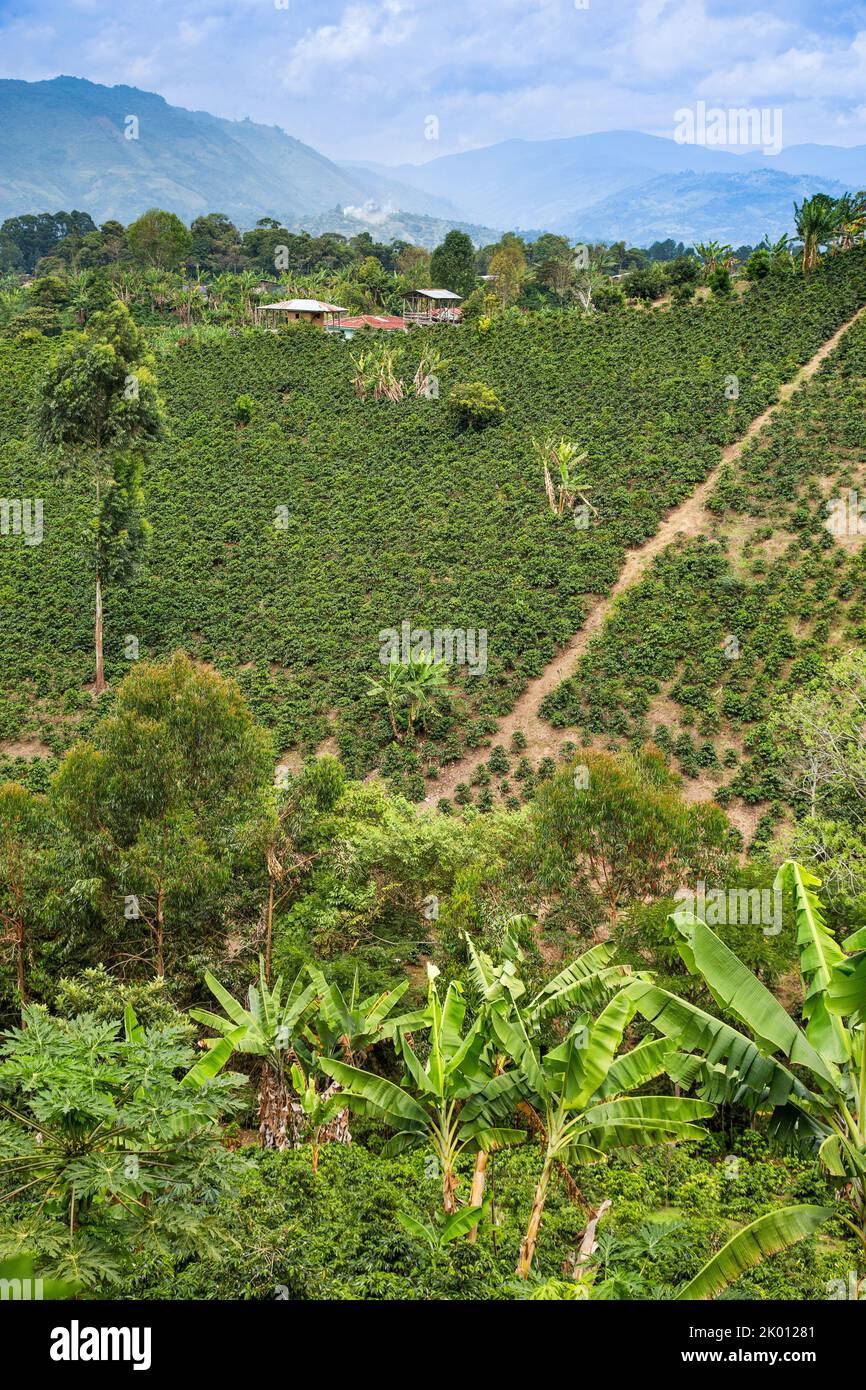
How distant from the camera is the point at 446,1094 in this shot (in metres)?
9.03

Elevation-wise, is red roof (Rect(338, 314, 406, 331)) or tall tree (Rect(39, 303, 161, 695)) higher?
red roof (Rect(338, 314, 406, 331))

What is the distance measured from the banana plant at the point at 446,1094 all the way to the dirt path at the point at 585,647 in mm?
15092

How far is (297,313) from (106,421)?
36877mm

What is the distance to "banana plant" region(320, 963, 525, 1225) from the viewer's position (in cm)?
908

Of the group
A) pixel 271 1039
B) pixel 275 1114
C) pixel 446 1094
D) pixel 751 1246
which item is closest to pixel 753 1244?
pixel 751 1246

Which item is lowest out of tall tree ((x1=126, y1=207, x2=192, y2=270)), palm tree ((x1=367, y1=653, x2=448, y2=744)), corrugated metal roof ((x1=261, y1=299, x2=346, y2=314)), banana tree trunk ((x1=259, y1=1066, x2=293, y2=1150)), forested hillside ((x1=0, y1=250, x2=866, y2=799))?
banana tree trunk ((x1=259, y1=1066, x2=293, y2=1150))

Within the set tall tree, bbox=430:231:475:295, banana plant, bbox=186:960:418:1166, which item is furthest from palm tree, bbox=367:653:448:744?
tall tree, bbox=430:231:475:295

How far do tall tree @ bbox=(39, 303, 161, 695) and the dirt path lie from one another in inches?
473

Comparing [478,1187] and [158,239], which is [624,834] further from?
[158,239]

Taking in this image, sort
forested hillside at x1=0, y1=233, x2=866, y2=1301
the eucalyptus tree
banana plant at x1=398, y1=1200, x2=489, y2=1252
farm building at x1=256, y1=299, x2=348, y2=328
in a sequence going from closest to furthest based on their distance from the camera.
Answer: forested hillside at x1=0, y1=233, x2=866, y2=1301, banana plant at x1=398, y1=1200, x2=489, y2=1252, the eucalyptus tree, farm building at x1=256, y1=299, x2=348, y2=328

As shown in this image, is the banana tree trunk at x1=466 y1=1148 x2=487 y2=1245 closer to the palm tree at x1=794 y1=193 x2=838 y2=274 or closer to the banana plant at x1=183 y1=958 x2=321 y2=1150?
the banana plant at x1=183 y1=958 x2=321 y2=1150

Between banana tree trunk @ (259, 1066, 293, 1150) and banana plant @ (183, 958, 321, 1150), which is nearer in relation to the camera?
banana plant @ (183, 958, 321, 1150)
